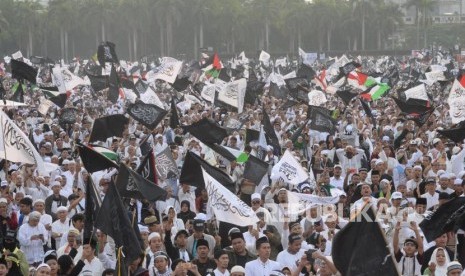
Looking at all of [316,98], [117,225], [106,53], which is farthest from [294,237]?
[106,53]

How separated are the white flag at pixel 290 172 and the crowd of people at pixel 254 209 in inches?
6.5

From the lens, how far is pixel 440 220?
430 inches

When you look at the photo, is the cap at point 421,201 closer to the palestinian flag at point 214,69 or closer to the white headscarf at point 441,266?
the white headscarf at point 441,266

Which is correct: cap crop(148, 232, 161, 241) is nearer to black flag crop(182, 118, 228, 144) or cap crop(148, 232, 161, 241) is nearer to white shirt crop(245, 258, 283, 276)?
white shirt crop(245, 258, 283, 276)

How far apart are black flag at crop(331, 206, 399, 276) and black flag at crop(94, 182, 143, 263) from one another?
7.61 feet

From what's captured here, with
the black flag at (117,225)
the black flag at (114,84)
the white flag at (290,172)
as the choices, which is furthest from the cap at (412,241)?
the black flag at (114,84)

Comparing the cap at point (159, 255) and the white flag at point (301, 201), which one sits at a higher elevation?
the cap at point (159, 255)

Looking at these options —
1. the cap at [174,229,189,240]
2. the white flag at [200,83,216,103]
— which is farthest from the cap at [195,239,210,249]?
the white flag at [200,83,216,103]

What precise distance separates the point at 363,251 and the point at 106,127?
33.9 ft

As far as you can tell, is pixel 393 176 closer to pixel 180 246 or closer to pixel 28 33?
pixel 180 246

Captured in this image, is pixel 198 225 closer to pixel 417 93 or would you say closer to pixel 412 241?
pixel 412 241

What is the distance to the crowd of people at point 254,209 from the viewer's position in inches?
445

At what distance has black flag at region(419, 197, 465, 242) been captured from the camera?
35.8ft

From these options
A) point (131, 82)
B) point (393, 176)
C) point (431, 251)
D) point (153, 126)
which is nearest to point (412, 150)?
point (393, 176)
